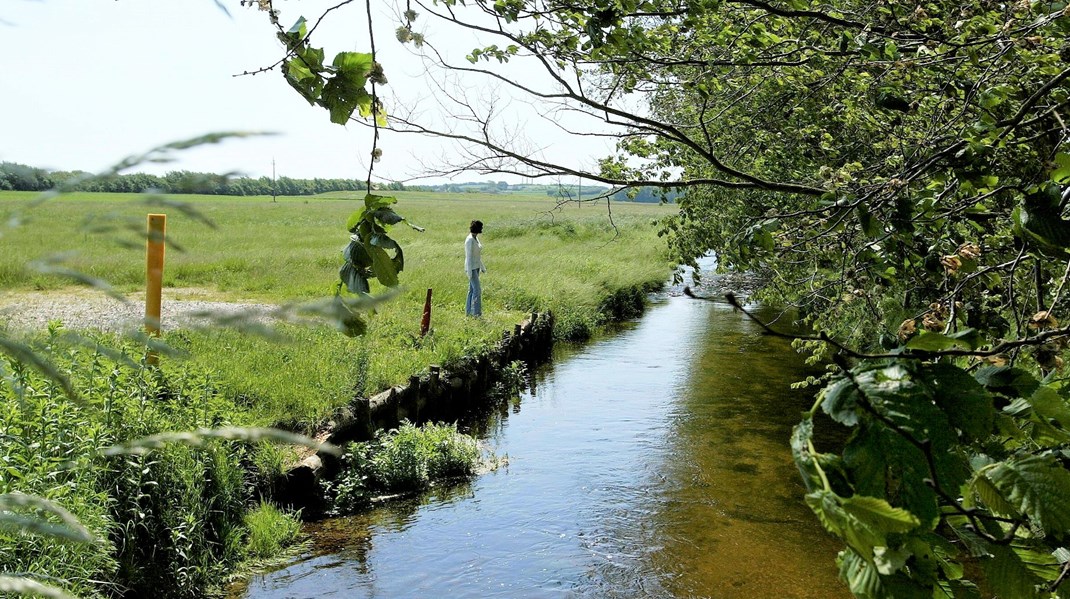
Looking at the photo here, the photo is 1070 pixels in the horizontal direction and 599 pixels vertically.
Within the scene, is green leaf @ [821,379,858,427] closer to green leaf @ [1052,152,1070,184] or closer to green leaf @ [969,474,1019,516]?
green leaf @ [969,474,1019,516]

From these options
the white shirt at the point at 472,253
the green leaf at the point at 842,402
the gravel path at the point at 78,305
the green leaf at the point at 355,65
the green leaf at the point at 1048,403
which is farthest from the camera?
the white shirt at the point at 472,253

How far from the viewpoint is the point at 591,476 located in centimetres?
971

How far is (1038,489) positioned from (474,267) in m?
14.0

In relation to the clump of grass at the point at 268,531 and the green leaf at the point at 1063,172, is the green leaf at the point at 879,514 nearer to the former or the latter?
the green leaf at the point at 1063,172

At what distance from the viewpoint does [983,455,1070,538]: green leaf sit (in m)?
1.32

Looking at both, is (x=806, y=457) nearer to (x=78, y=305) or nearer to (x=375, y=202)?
(x=375, y=202)

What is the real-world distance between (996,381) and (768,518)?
24.8ft

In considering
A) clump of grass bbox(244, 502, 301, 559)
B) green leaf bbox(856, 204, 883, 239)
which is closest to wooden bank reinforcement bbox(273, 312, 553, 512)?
clump of grass bbox(244, 502, 301, 559)

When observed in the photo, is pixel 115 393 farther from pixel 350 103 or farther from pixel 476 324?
pixel 476 324

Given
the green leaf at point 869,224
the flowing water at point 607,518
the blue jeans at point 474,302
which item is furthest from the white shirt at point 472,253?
the green leaf at point 869,224

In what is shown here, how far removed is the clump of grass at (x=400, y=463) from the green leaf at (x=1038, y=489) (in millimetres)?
7462

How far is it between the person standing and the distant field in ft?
0.91

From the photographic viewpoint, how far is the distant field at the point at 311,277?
1093 millimetres

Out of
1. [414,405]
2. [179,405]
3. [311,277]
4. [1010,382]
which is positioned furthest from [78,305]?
[1010,382]
